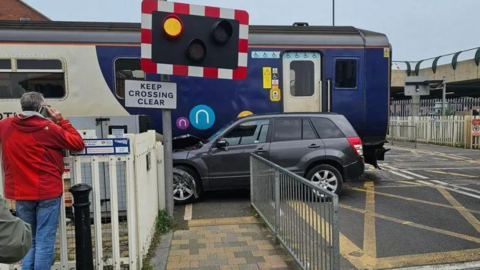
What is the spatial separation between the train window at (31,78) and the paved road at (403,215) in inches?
143

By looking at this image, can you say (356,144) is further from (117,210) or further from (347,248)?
(117,210)

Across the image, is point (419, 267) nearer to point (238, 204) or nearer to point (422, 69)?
point (238, 204)

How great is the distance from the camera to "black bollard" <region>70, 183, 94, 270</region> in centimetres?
319

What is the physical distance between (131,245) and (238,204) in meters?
3.52

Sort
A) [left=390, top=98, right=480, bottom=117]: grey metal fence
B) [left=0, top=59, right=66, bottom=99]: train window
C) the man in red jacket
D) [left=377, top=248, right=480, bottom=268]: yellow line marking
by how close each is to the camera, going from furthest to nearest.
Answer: [left=390, top=98, right=480, bottom=117]: grey metal fence, [left=0, top=59, right=66, bottom=99]: train window, [left=377, top=248, right=480, bottom=268]: yellow line marking, the man in red jacket

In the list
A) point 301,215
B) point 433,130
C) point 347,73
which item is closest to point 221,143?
point 347,73

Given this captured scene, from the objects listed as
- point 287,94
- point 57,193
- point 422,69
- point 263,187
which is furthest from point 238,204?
point 422,69

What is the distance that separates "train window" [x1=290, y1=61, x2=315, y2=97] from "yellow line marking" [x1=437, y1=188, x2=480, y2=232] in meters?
3.42

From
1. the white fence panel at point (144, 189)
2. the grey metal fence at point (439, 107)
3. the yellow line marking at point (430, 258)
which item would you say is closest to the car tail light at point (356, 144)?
the yellow line marking at point (430, 258)

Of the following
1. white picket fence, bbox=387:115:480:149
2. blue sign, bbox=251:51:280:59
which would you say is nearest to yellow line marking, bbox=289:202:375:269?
blue sign, bbox=251:51:280:59

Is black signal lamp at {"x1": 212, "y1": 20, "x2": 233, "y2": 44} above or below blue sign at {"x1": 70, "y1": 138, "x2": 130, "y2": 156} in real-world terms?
above

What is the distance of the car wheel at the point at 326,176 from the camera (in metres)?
7.10

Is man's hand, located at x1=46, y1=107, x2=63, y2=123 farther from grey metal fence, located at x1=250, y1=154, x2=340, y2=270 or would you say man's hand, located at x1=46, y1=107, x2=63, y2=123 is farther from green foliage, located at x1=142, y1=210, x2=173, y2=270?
grey metal fence, located at x1=250, y1=154, x2=340, y2=270

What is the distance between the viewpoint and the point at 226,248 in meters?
4.55
